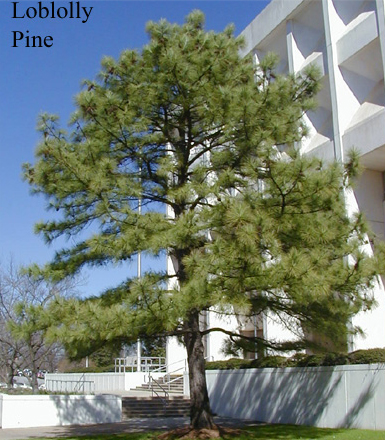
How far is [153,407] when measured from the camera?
23.8m

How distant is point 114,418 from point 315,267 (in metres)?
12.8

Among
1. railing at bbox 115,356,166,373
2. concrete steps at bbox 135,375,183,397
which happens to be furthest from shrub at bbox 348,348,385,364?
railing at bbox 115,356,166,373

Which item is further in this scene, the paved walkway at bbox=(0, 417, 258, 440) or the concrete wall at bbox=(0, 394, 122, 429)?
the concrete wall at bbox=(0, 394, 122, 429)

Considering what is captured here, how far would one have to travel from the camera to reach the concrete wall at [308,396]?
1503 cm

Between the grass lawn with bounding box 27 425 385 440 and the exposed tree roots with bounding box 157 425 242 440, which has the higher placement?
the exposed tree roots with bounding box 157 425 242 440

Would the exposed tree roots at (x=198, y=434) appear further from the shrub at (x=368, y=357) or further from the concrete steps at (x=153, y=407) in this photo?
the concrete steps at (x=153, y=407)

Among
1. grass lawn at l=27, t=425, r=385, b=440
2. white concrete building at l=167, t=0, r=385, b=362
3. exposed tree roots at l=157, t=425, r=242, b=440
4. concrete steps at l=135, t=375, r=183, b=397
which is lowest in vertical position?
grass lawn at l=27, t=425, r=385, b=440

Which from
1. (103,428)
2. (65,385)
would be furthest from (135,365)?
(103,428)

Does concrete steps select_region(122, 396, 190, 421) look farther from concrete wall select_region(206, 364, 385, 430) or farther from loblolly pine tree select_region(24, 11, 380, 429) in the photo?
loblolly pine tree select_region(24, 11, 380, 429)

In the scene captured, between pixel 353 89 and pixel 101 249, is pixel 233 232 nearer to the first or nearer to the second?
pixel 101 249

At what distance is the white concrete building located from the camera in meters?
20.2

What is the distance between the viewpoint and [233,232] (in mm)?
11500

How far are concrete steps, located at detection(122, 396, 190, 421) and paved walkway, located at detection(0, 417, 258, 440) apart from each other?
1.66 meters

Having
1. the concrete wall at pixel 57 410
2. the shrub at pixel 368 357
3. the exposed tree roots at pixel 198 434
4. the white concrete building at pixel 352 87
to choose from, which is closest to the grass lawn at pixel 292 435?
the exposed tree roots at pixel 198 434
